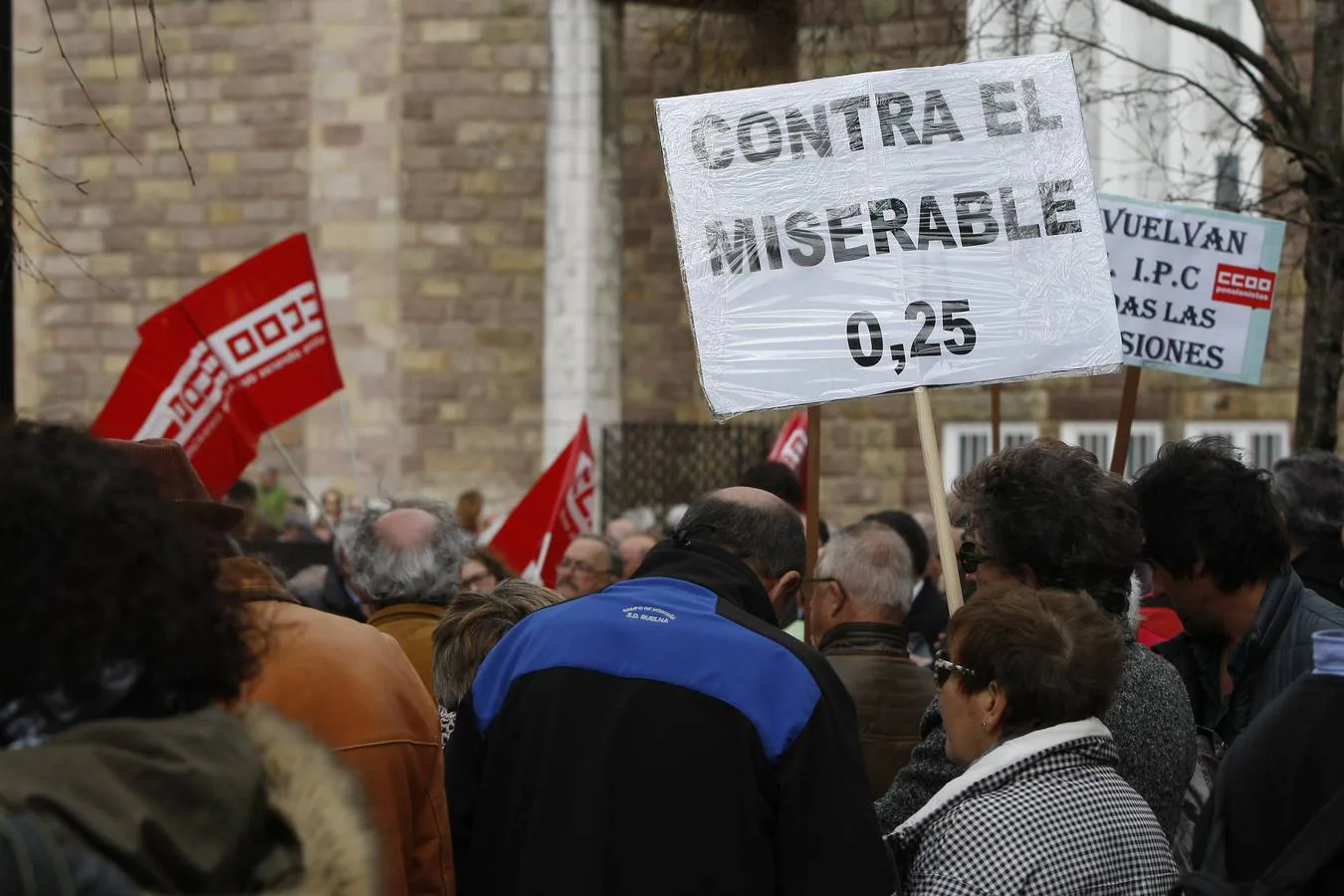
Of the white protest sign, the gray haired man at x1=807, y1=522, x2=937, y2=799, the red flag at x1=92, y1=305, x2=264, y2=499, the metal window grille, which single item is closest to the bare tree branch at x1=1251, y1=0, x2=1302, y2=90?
the white protest sign

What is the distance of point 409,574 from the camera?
4.41 metres

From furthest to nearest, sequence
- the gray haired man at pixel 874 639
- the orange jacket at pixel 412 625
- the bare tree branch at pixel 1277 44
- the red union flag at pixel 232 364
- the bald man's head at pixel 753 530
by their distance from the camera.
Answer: the bare tree branch at pixel 1277 44
the red union flag at pixel 232 364
the orange jacket at pixel 412 625
the gray haired man at pixel 874 639
the bald man's head at pixel 753 530

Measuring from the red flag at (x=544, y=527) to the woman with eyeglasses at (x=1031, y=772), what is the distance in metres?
5.52

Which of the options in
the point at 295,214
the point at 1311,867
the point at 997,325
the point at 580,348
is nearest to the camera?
the point at 1311,867

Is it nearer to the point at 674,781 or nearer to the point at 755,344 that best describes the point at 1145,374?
the point at 755,344

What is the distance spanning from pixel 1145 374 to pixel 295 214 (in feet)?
28.2

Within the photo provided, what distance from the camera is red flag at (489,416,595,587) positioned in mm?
8469

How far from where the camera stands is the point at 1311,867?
2373 millimetres

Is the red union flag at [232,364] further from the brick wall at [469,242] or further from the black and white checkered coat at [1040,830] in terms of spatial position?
the brick wall at [469,242]

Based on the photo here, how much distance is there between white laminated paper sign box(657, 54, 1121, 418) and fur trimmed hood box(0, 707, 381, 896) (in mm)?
2305

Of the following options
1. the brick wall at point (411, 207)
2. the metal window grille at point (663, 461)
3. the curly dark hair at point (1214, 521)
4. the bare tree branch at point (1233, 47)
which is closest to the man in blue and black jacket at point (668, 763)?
the curly dark hair at point (1214, 521)

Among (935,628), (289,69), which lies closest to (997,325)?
(935,628)

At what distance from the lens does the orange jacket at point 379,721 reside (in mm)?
2930

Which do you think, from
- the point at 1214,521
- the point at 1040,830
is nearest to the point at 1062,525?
the point at 1214,521
